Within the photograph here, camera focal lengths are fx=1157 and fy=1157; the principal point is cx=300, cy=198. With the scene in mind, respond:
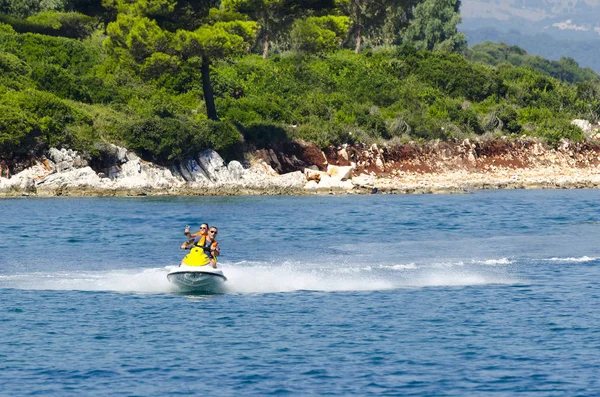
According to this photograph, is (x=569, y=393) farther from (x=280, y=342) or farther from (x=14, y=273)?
(x=14, y=273)

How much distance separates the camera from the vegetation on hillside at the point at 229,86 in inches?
2314

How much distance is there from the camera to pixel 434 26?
396ft

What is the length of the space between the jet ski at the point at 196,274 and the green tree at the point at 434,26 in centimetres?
9426

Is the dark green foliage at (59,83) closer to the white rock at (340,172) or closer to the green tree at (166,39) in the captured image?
the green tree at (166,39)

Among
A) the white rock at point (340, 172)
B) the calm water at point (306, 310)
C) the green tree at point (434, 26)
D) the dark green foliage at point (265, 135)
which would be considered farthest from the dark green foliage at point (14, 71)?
the green tree at point (434, 26)

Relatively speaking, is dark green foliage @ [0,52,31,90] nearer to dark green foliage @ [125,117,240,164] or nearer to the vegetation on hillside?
the vegetation on hillside

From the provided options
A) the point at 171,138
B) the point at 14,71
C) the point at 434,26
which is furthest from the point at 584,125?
the point at 434,26

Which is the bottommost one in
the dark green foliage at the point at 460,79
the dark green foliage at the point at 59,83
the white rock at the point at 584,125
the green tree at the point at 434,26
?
the white rock at the point at 584,125

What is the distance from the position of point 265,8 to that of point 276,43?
30805mm

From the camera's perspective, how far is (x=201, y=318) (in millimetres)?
23891

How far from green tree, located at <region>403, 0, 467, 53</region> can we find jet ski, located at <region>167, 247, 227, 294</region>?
9426cm

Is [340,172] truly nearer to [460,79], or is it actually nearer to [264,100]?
[264,100]

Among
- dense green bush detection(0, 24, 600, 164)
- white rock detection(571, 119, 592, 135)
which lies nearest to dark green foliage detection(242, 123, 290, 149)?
dense green bush detection(0, 24, 600, 164)

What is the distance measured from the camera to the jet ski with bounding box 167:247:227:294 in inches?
1019
